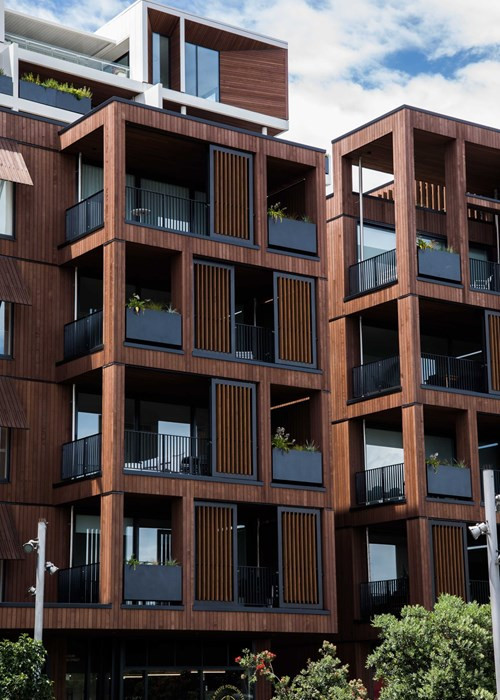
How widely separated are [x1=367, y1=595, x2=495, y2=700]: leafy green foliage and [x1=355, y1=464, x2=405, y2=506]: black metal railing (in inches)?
434

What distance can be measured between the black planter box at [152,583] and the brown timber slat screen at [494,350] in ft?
45.6

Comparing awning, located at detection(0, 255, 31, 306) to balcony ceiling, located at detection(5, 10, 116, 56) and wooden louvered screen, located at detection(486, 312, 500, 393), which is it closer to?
wooden louvered screen, located at detection(486, 312, 500, 393)

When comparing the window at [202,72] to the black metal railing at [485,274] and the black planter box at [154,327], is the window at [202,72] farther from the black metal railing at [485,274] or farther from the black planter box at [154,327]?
the black planter box at [154,327]

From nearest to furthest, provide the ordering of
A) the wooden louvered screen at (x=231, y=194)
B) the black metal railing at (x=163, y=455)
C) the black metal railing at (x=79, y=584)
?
the black metal railing at (x=79, y=584), the black metal railing at (x=163, y=455), the wooden louvered screen at (x=231, y=194)

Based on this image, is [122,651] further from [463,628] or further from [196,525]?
[463,628]

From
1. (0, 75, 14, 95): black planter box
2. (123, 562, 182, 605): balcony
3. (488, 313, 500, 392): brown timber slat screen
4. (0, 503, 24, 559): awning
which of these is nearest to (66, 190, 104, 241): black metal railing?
(0, 503, 24, 559): awning

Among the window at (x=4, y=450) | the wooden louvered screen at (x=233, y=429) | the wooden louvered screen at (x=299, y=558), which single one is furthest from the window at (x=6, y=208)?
the wooden louvered screen at (x=299, y=558)

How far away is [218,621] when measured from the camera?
38.4 meters

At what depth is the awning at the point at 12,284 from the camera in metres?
39.4

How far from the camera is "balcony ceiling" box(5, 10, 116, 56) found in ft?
210

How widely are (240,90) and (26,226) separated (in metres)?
27.3

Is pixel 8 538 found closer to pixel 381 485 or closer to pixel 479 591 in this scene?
pixel 381 485

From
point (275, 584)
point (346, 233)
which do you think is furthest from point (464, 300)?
point (275, 584)

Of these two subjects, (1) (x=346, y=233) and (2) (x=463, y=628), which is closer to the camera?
(2) (x=463, y=628)
